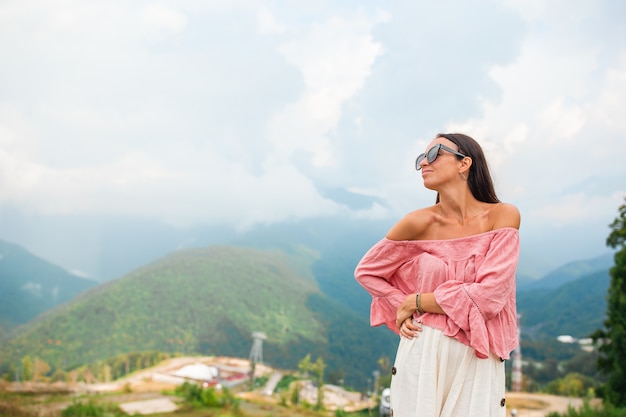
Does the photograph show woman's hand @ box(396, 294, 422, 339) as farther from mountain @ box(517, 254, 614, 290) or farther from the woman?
mountain @ box(517, 254, 614, 290)

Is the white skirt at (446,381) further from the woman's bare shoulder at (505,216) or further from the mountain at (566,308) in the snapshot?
the mountain at (566,308)

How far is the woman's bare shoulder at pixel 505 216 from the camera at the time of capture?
1.83 metres

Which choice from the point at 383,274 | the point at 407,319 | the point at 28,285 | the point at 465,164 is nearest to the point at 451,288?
the point at 407,319

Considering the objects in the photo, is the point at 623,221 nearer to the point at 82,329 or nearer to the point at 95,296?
the point at 82,329

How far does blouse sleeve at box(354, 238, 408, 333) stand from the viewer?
196 cm

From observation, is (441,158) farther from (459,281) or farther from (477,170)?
(459,281)

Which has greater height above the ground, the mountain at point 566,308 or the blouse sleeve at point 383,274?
the mountain at point 566,308

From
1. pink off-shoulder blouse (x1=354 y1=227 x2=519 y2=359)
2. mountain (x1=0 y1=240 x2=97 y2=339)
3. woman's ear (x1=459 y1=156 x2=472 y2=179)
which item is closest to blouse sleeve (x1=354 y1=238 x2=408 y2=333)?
pink off-shoulder blouse (x1=354 y1=227 x2=519 y2=359)

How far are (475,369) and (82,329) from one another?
1618 inches

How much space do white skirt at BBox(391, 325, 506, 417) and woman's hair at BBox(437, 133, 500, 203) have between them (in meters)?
0.51

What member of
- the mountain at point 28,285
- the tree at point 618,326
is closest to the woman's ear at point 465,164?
the tree at point 618,326

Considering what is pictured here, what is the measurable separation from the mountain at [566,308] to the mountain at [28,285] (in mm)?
43490

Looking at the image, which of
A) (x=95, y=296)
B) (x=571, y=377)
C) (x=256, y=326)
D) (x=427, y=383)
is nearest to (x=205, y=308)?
(x=256, y=326)

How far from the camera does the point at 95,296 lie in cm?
4200
